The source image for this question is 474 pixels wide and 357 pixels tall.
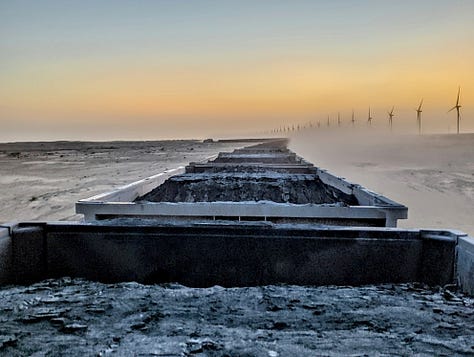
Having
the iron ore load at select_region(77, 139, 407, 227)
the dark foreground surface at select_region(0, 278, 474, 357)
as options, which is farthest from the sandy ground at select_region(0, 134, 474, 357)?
the iron ore load at select_region(77, 139, 407, 227)

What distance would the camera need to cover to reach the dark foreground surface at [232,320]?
2.18 metres

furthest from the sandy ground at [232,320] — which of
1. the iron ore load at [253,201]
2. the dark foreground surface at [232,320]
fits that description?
the iron ore load at [253,201]

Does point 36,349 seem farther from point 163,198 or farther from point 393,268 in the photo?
point 163,198

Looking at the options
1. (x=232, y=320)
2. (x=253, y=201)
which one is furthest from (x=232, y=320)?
(x=253, y=201)

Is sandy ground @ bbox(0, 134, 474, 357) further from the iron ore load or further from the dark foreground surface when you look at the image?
the iron ore load

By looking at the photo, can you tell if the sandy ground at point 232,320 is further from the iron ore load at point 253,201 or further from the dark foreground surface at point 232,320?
the iron ore load at point 253,201

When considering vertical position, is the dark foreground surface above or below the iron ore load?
below

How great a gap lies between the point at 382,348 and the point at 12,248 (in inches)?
A: 117

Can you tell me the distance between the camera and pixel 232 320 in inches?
101

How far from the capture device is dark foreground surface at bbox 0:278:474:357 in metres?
2.18

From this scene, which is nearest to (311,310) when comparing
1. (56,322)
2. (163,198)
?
(56,322)

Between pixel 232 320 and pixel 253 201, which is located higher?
pixel 253 201

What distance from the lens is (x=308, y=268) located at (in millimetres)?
3273

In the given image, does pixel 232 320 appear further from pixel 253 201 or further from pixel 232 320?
pixel 253 201
